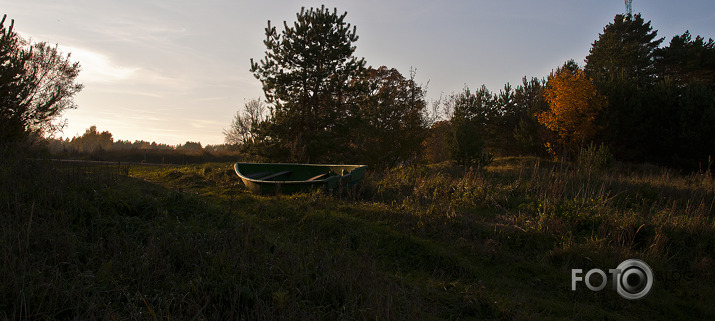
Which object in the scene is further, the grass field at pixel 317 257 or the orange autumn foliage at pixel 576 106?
the orange autumn foliage at pixel 576 106

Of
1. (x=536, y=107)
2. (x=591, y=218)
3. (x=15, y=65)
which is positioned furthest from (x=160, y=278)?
(x=536, y=107)

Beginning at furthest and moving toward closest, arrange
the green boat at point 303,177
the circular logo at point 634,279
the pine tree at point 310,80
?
the pine tree at point 310,80
the green boat at point 303,177
the circular logo at point 634,279

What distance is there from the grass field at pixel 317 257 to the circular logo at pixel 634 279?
0.12 m

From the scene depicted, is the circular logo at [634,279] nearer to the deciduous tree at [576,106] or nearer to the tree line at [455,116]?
the tree line at [455,116]

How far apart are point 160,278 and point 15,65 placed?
933 centimetres

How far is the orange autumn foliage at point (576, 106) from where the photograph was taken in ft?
80.6

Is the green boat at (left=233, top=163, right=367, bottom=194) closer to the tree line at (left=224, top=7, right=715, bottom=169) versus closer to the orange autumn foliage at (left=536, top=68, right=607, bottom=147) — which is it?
the tree line at (left=224, top=7, right=715, bottom=169)

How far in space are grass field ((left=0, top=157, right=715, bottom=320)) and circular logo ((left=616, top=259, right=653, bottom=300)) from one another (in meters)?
0.12

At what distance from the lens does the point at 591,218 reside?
5.99 m

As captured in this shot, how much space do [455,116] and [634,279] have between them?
70.2 feet

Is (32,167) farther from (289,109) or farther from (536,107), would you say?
(536,107)

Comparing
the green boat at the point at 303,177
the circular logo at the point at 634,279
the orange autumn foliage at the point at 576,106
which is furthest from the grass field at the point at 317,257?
the orange autumn foliage at the point at 576,106

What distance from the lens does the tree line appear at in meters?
18.8

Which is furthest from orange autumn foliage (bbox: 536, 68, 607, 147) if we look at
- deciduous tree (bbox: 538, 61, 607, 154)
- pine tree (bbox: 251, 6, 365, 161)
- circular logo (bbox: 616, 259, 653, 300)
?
circular logo (bbox: 616, 259, 653, 300)
